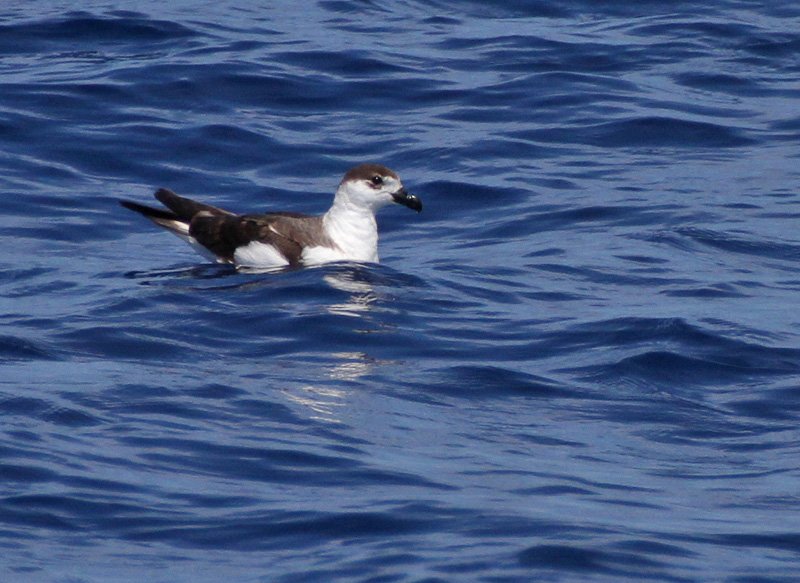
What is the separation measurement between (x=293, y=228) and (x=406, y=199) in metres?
1.03

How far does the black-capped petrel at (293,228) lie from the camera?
39.2 ft

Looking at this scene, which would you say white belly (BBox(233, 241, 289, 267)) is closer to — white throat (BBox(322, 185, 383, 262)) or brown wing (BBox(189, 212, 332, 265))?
brown wing (BBox(189, 212, 332, 265))

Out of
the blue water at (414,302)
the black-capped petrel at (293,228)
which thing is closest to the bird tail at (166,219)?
the black-capped petrel at (293,228)

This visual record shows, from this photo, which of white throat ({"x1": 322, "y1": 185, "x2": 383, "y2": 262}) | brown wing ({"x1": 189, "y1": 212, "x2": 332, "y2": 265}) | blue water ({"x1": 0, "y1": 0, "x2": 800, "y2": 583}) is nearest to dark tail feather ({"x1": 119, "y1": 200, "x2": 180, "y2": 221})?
brown wing ({"x1": 189, "y1": 212, "x2": 332, "y2": 265})

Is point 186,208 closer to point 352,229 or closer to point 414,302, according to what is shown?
point 352,229

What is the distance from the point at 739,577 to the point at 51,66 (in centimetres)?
1394

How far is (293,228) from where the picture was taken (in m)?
12.0

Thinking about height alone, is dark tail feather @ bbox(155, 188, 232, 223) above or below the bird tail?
above

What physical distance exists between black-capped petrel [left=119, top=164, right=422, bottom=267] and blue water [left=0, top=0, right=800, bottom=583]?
243 mm

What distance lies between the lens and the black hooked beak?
12.4 metres

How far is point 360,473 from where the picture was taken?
716 centimetres

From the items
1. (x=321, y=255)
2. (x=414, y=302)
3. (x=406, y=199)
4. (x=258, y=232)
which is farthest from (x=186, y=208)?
(x=414, y=302)

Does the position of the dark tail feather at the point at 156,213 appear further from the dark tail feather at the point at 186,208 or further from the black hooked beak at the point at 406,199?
the black hooked beak at the point at 406,199

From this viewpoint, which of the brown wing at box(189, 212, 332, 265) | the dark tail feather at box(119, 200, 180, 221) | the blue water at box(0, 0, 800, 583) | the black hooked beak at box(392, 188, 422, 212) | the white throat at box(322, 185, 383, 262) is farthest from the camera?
the dark tail feather at box(119, 200, 180, 221)
